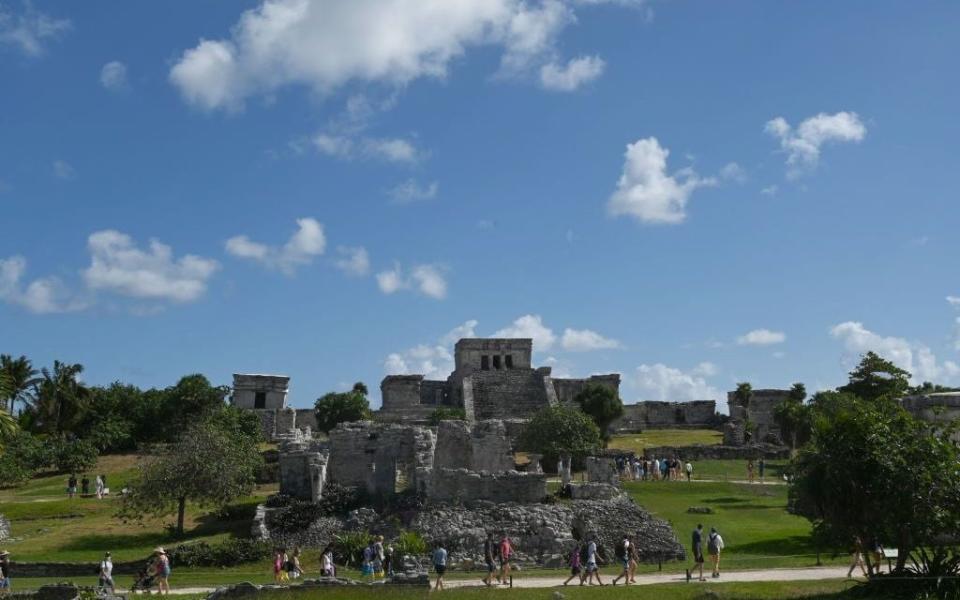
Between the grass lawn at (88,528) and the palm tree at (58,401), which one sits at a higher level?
the palm tree at (58,401)

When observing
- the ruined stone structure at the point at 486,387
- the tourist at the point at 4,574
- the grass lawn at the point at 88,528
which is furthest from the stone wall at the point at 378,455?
the ruined stone structure at the point at 486,387

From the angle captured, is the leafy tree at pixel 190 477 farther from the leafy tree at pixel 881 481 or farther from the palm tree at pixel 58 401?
the palm tree at pixel 58 401

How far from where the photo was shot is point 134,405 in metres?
60.8

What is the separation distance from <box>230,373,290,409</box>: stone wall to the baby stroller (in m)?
46.5

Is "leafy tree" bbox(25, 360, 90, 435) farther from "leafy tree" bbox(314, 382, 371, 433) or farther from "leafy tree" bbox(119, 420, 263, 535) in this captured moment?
"leafy tree" bbox(119, 420, 263, 535)

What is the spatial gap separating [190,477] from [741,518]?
1826 centimetres

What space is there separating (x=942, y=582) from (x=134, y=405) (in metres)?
55.5

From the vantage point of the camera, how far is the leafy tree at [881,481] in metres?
15.4

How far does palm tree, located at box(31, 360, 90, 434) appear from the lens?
194ft

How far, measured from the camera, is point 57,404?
5934 cm

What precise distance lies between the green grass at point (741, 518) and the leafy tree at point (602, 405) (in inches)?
812

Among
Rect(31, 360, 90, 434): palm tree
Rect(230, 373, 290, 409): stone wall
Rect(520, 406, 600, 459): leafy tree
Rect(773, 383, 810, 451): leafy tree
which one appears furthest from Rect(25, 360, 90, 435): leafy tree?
Rect(773, 383, 810, 451): leafy tree

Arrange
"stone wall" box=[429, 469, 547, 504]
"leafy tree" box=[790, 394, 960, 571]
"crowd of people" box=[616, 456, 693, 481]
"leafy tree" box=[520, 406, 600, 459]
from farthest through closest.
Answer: "leafy tree" box=[520, 406, 600, 459] → "crowd of people" box=[616, 456, 693, 481] → "stone wall" box=[429, 469, 547, 504] → "leafy tree" box=[790, 394, 960, 571]

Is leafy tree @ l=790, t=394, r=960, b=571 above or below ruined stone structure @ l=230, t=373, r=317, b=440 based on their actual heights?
below
